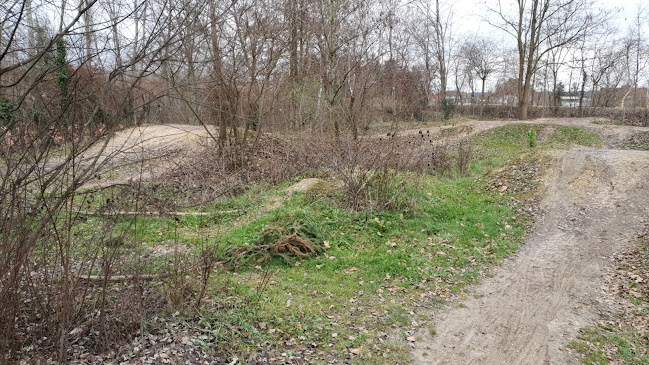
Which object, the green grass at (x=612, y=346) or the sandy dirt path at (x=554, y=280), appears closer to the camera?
the green grass at (x=612, y=346)

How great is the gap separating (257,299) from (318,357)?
1.27m

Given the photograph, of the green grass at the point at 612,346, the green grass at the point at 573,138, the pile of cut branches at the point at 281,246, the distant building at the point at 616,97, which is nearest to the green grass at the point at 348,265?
the pile of cut branches at the point at 281,246

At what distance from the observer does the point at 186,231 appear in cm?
859

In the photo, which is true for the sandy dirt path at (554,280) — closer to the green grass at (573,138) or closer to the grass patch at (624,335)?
the grass patch at (624,335)

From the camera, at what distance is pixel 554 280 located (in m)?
6.34

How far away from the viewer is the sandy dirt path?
4.62 m

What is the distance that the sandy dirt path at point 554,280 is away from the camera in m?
4.62

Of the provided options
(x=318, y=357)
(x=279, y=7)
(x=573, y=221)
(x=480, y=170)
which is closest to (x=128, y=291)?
(x=318, y=357)

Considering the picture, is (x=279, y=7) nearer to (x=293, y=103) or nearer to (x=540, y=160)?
(x=293, y=103)

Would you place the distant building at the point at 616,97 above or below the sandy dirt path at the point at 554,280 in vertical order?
above

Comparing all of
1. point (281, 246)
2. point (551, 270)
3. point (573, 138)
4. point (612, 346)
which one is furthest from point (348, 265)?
point (573, 138)

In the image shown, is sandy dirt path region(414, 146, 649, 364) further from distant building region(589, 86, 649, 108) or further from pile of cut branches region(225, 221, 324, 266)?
distant building region(589, 86, 649, 108)

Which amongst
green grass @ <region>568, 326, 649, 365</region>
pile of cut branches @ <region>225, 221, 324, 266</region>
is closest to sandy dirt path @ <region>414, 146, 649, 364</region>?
green grass @ <region>568, 326, 649, 365</region>

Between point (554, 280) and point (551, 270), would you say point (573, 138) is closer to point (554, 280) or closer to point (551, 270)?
point (551, 270)
